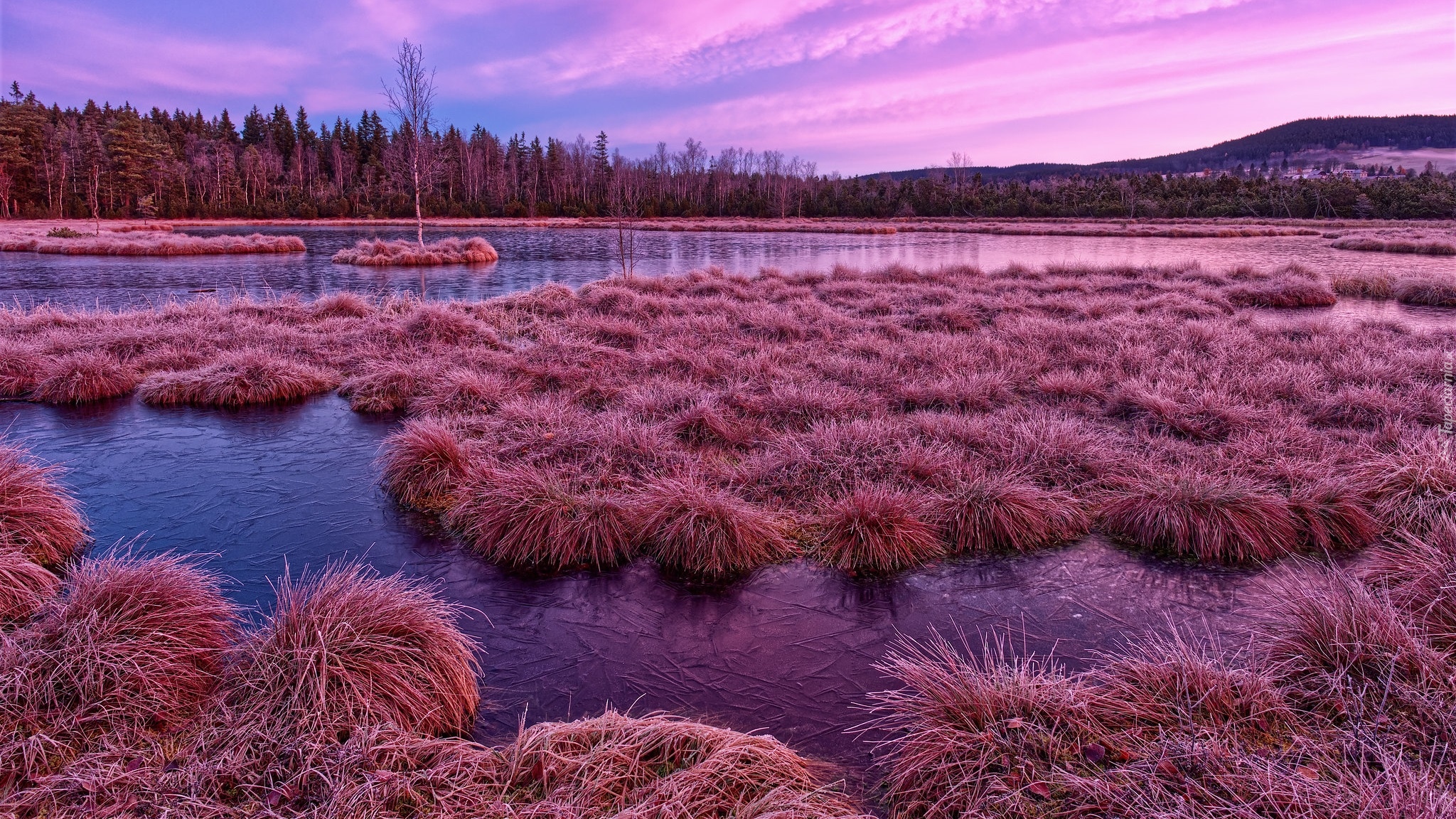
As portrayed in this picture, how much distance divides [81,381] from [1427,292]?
27646 mm

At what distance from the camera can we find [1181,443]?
25.3 ft

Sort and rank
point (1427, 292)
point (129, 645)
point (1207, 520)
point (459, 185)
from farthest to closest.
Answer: point (459, 185)
point (1427, 292)
point (1207, 520)
point (129, 645)

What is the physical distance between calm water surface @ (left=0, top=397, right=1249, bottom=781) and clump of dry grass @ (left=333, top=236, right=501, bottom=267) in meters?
24.1

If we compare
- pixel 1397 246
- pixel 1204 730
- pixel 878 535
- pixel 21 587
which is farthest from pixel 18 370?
pixel 1397 246

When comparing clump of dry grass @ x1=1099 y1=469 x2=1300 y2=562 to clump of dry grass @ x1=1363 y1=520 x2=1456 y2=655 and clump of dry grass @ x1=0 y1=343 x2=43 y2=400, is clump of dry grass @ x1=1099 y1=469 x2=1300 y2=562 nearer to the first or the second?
clump of dry grass @ x1=1363 y1=520 x2=1456 y2=655

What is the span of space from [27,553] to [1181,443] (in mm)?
9977

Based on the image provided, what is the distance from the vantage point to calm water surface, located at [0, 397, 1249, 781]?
4211 millimetres

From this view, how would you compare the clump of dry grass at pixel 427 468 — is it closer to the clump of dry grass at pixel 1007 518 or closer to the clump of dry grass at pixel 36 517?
the clump of dry grass at pixel 36 517

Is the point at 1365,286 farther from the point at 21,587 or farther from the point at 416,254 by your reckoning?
the point at 416,254

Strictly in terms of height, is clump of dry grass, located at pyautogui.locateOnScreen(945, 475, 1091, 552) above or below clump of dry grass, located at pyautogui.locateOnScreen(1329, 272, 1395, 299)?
below

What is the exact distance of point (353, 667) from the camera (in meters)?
3.78

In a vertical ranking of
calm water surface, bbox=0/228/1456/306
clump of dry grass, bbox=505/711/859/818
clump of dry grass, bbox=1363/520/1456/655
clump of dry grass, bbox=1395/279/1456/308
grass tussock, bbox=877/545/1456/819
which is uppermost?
calm water surface, bbox=0/228/1456/306

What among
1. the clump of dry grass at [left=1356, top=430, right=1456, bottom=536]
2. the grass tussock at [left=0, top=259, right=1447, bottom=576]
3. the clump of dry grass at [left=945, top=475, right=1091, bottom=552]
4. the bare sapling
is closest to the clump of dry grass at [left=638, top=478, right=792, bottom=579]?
the grass tussock at [left=0, top=259, right=1447, bottom=576]

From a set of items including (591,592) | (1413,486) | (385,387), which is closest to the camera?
(591,592)
